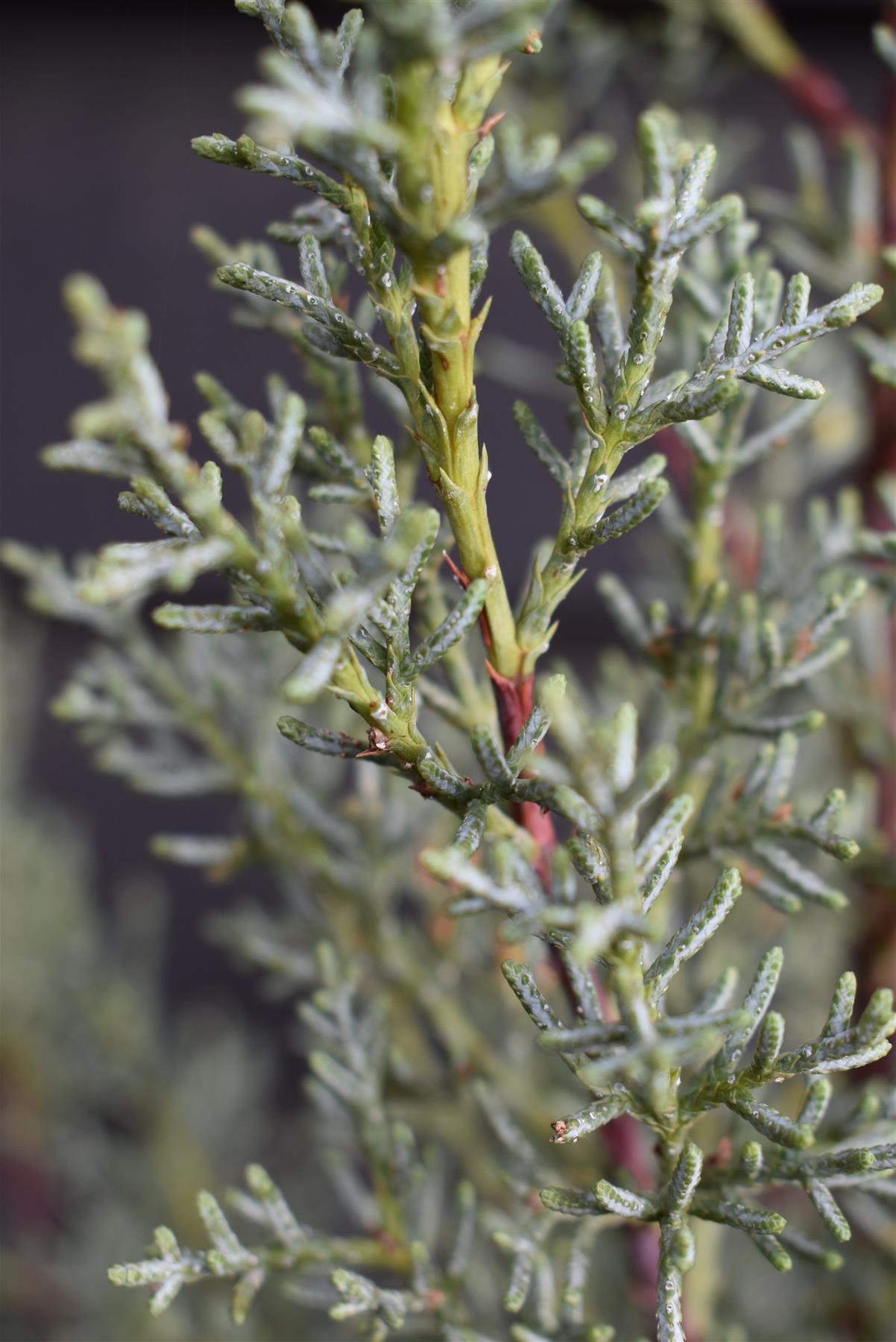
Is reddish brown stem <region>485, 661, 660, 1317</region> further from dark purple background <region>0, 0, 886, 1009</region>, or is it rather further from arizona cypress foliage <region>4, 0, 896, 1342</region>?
dark purple background <region>0, 0, 886, 1009</region>

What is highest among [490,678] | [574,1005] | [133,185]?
[133,185]

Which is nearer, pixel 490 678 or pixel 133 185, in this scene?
pixel 490 678

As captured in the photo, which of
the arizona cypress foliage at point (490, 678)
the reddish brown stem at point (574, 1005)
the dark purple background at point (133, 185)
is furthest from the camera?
the dark purple background at point (133, 185)

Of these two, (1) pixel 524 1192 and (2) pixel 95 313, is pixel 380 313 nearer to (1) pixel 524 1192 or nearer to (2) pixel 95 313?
(2) pixel 95 313

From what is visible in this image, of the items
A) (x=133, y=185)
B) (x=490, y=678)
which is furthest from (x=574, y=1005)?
(x=133, y=185)

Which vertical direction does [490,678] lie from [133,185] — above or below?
below

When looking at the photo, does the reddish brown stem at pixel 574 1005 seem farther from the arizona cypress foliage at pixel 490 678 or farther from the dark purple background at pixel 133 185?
the dark purple background at pixel 133 185

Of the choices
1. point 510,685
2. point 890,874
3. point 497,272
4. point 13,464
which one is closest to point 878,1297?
point 890,874

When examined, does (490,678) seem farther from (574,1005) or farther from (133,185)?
(133,185)

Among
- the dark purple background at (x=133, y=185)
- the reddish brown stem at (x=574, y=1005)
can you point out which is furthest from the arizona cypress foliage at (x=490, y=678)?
the dark purple background at (x=133, y=185)
